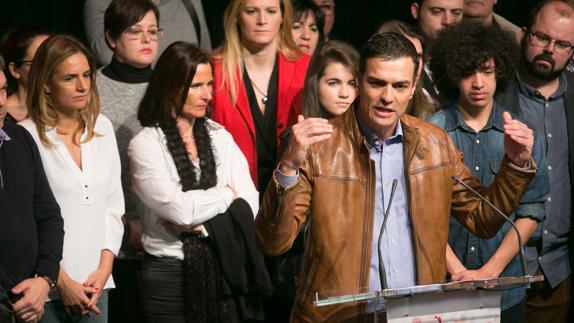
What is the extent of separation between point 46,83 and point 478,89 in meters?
1.83

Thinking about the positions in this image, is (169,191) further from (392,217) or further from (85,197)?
(392,217)

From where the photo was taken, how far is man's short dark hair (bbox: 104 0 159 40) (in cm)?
479

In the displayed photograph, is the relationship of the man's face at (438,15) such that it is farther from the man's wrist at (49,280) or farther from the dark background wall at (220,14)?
the man's wrist at (49,280)

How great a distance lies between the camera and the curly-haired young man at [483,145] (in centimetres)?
422

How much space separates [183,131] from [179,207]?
414mm

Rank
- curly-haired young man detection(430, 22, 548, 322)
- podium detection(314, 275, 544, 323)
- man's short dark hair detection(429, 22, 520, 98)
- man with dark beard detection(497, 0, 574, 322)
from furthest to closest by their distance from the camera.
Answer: man with dark beard detection(497, 0, 574, 322) < man's short dark hair detection(429, 22, 520, 98) < curly-haired young man detection(430, 22, 548, 322) < podium detection(314, 275, 544, 323)

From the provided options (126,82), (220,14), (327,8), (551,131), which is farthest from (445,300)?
(220,14)

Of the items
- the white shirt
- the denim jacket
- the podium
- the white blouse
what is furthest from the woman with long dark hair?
the podium

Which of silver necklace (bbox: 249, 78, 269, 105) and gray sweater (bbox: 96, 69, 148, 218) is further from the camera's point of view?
silver necklace (bbox: 249, 78, 269, 105)

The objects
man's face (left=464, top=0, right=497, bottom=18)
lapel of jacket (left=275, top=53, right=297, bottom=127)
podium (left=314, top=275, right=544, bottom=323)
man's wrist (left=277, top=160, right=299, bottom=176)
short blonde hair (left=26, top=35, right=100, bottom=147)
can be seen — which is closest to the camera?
podium (left=314, top=275, right=544, bottom=323)

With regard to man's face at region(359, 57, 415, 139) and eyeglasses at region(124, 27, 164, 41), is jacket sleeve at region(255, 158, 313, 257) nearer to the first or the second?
man's face at region(359, 57, 415, 139)

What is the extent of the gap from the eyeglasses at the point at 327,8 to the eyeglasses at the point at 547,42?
50.4 inches

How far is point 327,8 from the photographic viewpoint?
566cm

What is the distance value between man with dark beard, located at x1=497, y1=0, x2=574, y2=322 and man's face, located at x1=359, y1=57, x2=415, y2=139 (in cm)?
140
